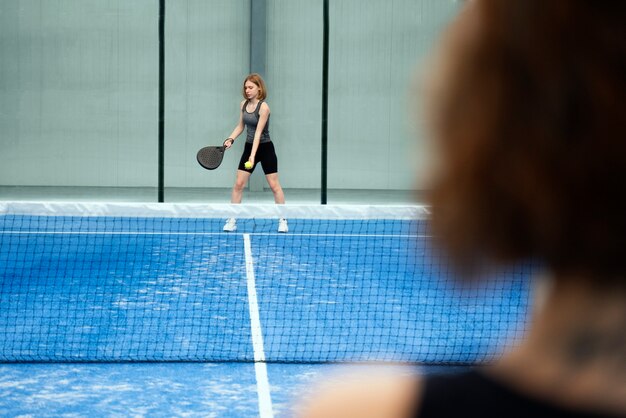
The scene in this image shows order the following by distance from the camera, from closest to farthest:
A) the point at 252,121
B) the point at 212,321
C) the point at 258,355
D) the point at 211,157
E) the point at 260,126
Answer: the point at 258,355 → the point at 212,321 → the point at 260,126 → the point at 252,121 → the point at 211,157

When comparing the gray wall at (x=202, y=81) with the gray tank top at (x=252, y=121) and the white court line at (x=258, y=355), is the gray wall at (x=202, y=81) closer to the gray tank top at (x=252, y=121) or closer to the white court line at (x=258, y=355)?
the gray tank top at (x=252, y=121)

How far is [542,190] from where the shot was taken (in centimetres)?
59

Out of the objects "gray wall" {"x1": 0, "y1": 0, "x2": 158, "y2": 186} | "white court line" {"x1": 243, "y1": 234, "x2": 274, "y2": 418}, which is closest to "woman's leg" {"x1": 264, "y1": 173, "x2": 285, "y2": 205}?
"white court line" {"x1": 243, "y1": 234, "x2": 274, "y2": 418}

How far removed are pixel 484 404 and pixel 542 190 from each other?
0.13m

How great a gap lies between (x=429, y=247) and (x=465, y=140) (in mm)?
86

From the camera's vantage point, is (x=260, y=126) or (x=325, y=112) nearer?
(x=260, y=126)

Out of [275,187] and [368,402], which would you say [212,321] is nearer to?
[275,187]

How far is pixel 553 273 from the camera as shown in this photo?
0.61 metres

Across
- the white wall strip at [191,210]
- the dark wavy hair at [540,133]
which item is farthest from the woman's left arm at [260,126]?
the dark wavy hair at [540,133]

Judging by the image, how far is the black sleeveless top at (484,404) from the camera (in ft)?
1.88

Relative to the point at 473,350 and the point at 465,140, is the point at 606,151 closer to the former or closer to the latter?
the point at 465,140

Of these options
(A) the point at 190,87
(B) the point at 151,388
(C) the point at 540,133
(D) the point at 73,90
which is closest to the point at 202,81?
(A) the point at 190,87

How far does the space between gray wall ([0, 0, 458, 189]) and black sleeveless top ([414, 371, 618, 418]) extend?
12889 mm

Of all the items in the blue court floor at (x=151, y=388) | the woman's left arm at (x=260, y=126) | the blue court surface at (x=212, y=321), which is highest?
the woman's left arm at (x=260, y=126)
